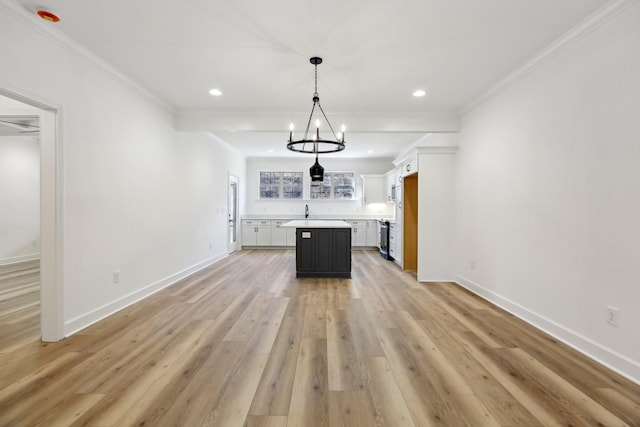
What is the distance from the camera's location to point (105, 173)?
319 centimetres

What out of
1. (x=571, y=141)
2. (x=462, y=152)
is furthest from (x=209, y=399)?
(x=462, y=152)

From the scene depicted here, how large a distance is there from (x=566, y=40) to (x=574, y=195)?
4.60ft

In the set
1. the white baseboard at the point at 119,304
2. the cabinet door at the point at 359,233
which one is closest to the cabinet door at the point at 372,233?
the cabinet door at the point at 359,233

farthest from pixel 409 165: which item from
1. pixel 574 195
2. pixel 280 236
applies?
pixel 280 236

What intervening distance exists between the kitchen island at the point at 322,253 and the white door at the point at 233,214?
121 inches

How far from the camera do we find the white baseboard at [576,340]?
6.75 feet

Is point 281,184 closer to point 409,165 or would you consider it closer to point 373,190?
point 373,190

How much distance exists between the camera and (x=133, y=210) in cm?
365

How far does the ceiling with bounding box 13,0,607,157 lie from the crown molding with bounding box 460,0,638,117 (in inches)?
2.2

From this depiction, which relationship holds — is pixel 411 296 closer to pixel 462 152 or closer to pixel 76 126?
pixel 462 152

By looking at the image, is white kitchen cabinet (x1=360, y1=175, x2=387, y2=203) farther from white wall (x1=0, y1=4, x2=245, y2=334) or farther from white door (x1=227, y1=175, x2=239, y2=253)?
white wall (x1=0, y1=4, x2=245, y2=334)

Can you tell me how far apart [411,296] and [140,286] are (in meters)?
3.65

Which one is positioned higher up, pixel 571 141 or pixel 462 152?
pixel 462 152

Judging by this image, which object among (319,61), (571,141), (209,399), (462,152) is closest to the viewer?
(209,399)
